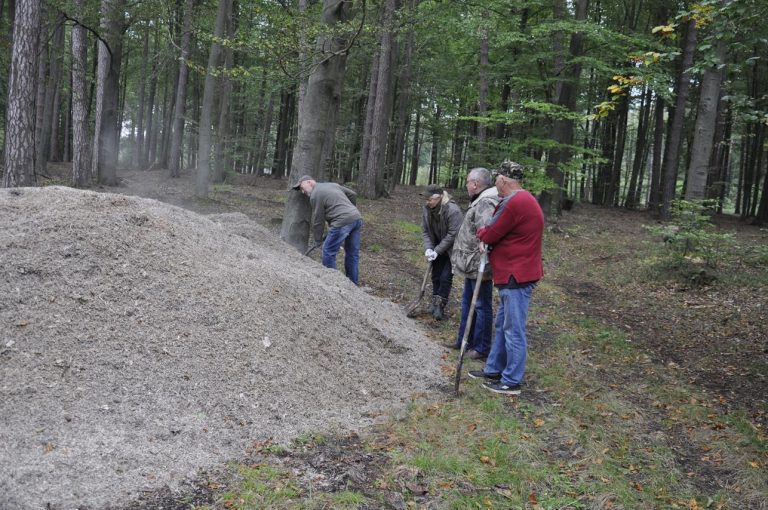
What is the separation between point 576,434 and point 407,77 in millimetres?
17575

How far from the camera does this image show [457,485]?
3.44 m

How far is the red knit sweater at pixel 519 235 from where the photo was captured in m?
4.84

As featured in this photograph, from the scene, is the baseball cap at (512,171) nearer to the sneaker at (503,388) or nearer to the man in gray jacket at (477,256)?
the man in gray jacket at (477,256)

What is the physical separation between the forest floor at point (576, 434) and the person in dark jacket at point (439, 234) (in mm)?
390

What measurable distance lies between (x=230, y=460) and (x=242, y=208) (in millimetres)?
9985

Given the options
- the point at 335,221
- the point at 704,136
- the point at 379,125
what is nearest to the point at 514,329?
the point at 335,221

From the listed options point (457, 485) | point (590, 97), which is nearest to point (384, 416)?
point (457, 485)

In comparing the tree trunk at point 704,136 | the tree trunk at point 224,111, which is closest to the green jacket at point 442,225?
the tree trunk at point 704,136

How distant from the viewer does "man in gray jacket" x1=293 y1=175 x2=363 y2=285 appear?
7570 mm

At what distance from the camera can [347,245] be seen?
25.5ft

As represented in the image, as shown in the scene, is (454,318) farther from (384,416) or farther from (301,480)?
(301,480)

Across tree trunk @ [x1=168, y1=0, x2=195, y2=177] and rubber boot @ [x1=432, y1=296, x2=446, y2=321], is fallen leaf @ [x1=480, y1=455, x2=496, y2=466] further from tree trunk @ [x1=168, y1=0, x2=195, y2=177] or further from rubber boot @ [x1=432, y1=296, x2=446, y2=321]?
tree trunk @ [x1=168, y1=0, x2=195, y2=177]

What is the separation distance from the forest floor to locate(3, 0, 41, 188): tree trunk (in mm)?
5258

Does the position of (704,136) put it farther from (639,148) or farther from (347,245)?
(639,148)
